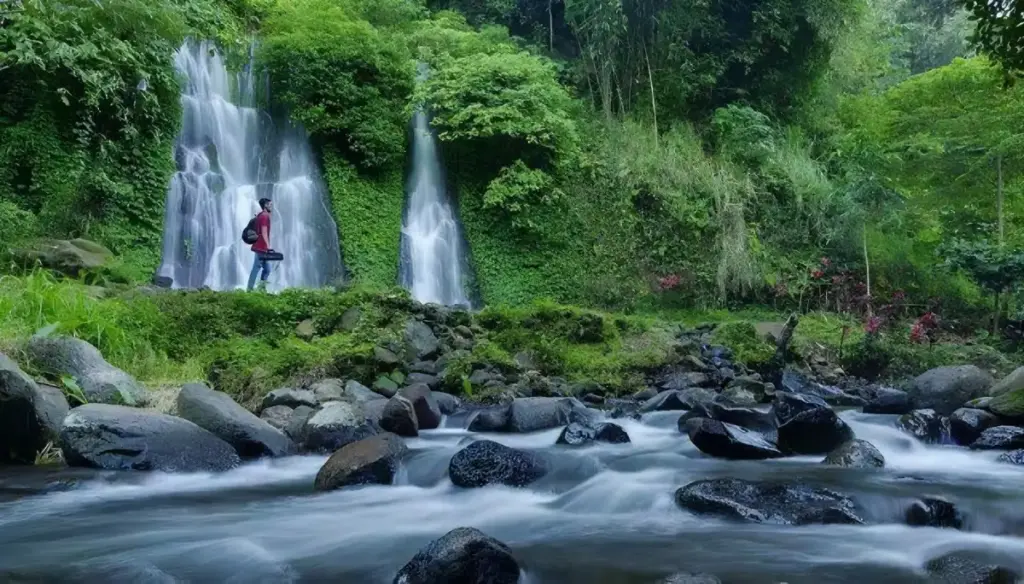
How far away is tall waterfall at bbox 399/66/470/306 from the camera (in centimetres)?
1691

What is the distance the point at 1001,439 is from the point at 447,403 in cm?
560

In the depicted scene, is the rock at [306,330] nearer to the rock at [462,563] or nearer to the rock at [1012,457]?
the rock at [462,563]

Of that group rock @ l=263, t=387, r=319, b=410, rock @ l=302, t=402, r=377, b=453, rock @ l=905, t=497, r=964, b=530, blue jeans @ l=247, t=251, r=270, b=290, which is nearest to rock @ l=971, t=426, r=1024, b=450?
rock @ l=905, t=497, r=964, b=530

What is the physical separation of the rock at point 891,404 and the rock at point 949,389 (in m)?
0.08

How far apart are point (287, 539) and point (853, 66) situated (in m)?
22.0

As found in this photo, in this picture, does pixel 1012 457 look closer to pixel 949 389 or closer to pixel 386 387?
pixel 949 389

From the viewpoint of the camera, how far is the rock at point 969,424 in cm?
758

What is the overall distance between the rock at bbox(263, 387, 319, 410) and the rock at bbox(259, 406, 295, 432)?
0.09 meters

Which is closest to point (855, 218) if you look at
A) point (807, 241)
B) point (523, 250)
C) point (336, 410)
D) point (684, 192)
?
point (807, 241)

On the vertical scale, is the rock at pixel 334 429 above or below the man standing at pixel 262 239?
below

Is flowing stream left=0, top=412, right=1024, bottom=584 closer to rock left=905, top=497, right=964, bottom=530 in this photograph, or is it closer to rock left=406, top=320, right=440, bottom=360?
rock left=905, top=497, right=964, bottom=530

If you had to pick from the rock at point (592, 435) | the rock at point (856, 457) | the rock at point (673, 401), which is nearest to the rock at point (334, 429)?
the rock at point (592, 435)

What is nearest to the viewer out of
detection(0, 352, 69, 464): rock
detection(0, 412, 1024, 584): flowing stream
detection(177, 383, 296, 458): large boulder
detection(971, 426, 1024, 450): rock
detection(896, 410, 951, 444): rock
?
detection(0, 412, 1024, 584): flowing stream

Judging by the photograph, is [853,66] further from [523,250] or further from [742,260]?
[523,250]
